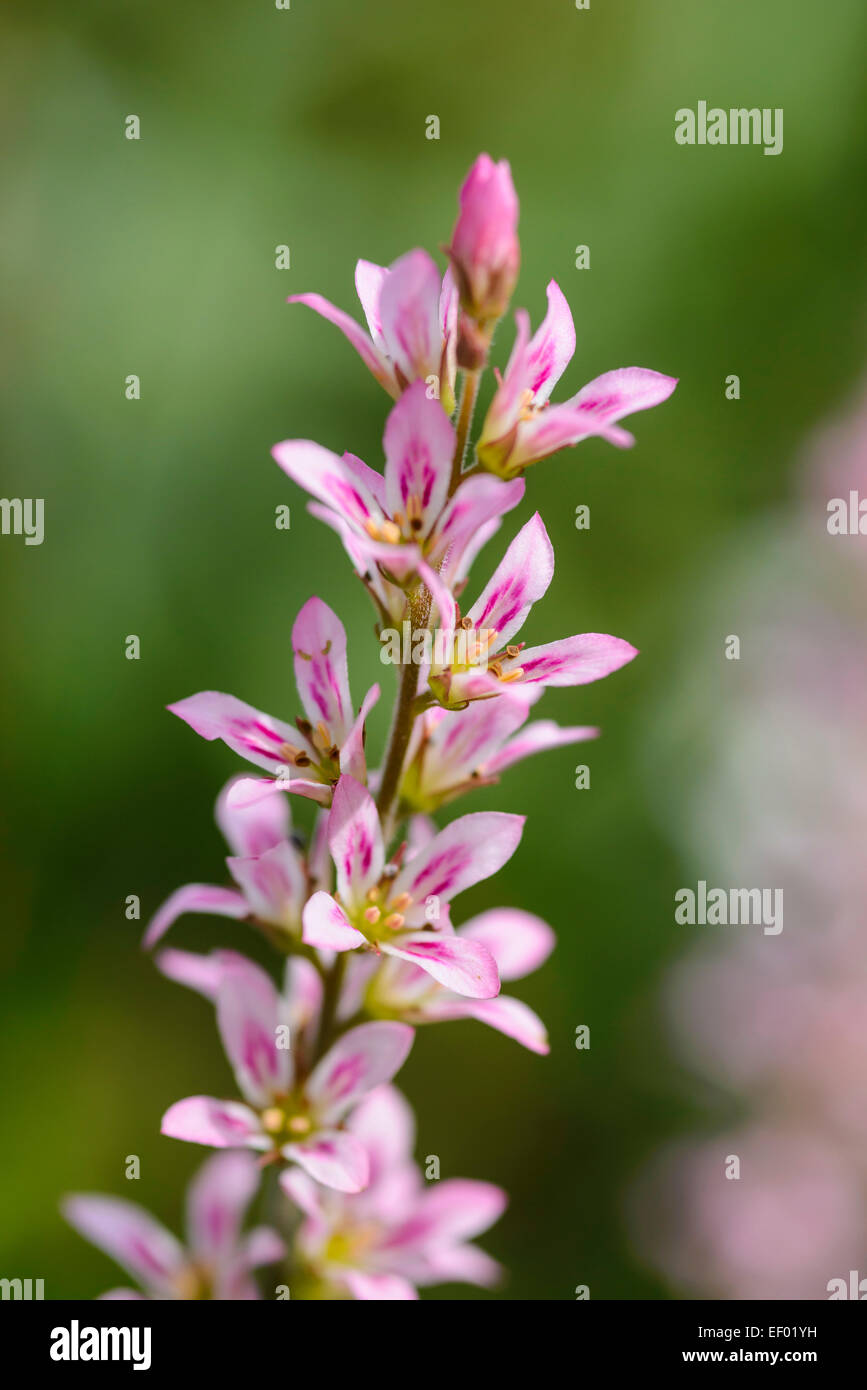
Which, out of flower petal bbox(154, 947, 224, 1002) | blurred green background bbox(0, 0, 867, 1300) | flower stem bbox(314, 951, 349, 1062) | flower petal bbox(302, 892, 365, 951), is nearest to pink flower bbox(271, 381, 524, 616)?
flower petal bbox(302, 892, 365, 951)

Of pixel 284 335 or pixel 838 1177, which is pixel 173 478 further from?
pixel 838 1177

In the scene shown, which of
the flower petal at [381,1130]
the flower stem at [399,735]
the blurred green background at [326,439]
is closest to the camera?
the flower stem at [399,735]

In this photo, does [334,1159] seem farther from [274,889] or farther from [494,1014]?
[274,889]

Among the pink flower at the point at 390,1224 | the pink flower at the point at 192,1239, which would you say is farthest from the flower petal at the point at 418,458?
the pink flower at the point at 192,1239

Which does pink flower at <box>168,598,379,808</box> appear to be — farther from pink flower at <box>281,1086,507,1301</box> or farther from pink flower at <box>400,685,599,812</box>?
pink flower at <box>281,1086,507,1301</box>

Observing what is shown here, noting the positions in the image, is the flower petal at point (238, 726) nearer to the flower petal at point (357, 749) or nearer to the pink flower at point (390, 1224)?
the flower petal at point (357, 749)

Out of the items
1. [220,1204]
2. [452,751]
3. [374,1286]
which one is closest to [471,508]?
[452,751]

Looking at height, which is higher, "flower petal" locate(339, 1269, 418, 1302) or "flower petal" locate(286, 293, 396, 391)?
"flower petal" locate(286, 293, 396, 391)
